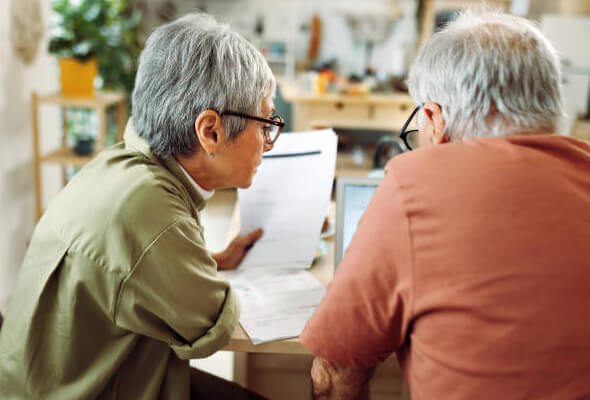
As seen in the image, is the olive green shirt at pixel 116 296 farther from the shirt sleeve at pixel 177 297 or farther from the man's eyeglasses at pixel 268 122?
the man's eyeglasses at pixel 268 122

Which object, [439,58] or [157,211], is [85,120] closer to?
[157,211]

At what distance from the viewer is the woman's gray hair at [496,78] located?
85cm

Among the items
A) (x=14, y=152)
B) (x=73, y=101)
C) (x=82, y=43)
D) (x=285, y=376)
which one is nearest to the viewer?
(x=285, y=376)

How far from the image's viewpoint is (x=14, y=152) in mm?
2836

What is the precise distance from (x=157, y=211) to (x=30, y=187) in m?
2.35

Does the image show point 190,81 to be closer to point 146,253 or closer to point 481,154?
point 146,253

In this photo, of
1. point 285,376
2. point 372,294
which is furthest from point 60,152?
point 372,294

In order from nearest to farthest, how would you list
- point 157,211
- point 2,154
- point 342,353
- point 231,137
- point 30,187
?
1. point 342,353
2. point 157,211
3. point 231,137
4. point 2,154
5. point 30,187

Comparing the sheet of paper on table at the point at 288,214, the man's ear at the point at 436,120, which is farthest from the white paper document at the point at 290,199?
the man's ear at the point at 436,120

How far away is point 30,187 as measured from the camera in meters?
3.08

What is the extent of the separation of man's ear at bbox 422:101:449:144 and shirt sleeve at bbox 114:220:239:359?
445mm

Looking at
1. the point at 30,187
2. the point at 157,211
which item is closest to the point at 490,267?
the point at 157,211

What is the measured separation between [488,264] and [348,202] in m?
0.58

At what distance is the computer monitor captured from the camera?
1312mm
